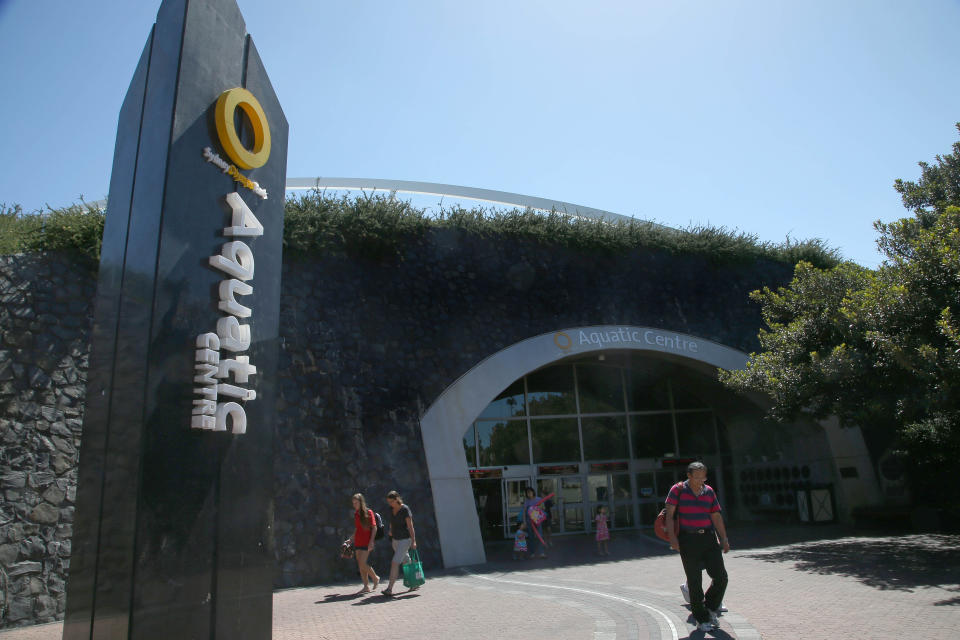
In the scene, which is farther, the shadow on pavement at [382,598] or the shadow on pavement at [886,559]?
the shadow on pavement at [382,598]

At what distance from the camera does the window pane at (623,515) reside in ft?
62.4

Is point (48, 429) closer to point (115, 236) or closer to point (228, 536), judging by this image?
point (115, 236)

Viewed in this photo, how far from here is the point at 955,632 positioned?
5.77 m

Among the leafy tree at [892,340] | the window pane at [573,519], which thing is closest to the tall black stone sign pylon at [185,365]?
the leafy tree at [892,340]

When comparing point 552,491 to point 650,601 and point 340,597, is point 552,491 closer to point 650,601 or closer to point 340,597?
point 340,597

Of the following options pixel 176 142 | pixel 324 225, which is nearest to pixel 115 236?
pixel 176 142

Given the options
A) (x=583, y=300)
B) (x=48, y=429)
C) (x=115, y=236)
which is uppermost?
(x=583, y=300)

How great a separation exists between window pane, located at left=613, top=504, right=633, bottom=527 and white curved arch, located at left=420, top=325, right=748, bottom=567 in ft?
17.5

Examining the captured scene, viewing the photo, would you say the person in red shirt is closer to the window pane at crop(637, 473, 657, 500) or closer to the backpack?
the backpack

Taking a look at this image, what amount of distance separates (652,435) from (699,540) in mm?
14369

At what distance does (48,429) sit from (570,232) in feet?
39.9

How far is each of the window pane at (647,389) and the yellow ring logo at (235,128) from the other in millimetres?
15476

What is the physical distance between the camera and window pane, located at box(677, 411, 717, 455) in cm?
2031

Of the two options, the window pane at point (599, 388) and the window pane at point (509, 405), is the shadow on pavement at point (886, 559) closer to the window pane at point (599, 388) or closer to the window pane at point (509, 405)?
the window pane at point (599, 388)
